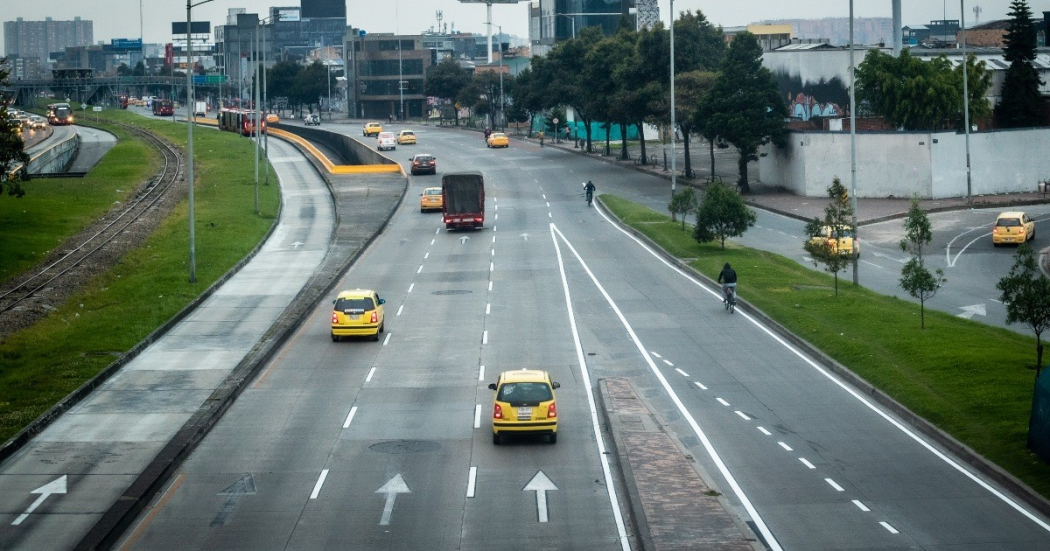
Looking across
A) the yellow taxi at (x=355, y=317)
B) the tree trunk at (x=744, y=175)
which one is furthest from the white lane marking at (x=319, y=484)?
the tree trunk at (x=744, y=175)

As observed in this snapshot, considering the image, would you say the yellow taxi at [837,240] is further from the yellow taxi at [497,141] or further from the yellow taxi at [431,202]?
the yellow taxi at [497,141]

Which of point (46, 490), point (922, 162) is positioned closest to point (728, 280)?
point (46, 490)

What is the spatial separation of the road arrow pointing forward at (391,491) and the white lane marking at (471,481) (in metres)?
1.11

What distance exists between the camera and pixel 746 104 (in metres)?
83.0

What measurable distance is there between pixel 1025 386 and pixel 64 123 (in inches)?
5642

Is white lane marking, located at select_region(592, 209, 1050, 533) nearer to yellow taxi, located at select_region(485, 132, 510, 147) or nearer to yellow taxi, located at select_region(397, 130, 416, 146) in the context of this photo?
yellow taxi, located at select_region(485, 132, 510, 147)

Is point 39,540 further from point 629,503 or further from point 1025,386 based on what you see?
point 1025,386

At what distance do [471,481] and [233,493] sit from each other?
4453mm

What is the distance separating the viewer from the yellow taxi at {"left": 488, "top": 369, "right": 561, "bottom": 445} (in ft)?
86.5

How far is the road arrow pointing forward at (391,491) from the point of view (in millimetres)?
21906

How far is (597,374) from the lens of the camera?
111 ft

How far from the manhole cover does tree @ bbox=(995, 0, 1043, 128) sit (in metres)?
77.5

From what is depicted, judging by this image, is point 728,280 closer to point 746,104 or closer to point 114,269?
point 114,269

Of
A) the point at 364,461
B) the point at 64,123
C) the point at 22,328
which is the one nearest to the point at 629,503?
the point at 364,461
